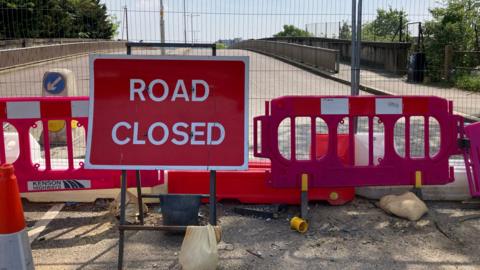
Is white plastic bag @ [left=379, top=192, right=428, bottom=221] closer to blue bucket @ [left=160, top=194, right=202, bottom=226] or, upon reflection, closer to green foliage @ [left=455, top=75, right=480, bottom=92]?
blue bucket @ [left=160, top=194, right=202, bottom=226]

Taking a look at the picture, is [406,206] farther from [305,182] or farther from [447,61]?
[447,61]

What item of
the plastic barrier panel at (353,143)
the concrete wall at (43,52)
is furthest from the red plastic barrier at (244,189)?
the concrete wall at (43,52)

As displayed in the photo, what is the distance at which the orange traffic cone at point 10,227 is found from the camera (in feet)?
11.0

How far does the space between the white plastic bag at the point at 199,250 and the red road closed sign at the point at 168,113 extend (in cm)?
50

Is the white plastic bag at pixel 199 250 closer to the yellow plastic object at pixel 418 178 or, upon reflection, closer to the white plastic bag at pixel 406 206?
the white plastic bag at pixel 406 206

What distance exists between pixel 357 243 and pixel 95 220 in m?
2.28

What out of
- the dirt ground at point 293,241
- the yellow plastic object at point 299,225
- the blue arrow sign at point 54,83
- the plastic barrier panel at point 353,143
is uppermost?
the blue arrow sign at point 54,83

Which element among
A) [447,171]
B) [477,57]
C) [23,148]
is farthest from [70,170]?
[477,57]

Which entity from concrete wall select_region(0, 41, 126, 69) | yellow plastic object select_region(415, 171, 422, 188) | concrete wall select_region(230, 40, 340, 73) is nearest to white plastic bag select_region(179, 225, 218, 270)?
yellow plastic object select_region(415, 171, 422, 188)

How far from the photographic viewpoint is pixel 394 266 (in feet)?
12.7

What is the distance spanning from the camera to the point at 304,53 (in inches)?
966

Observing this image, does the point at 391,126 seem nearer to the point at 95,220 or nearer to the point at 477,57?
the point at 95,220

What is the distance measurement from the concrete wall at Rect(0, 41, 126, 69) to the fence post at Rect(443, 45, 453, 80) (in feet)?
32.1

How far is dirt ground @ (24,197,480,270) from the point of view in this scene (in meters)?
3.93
